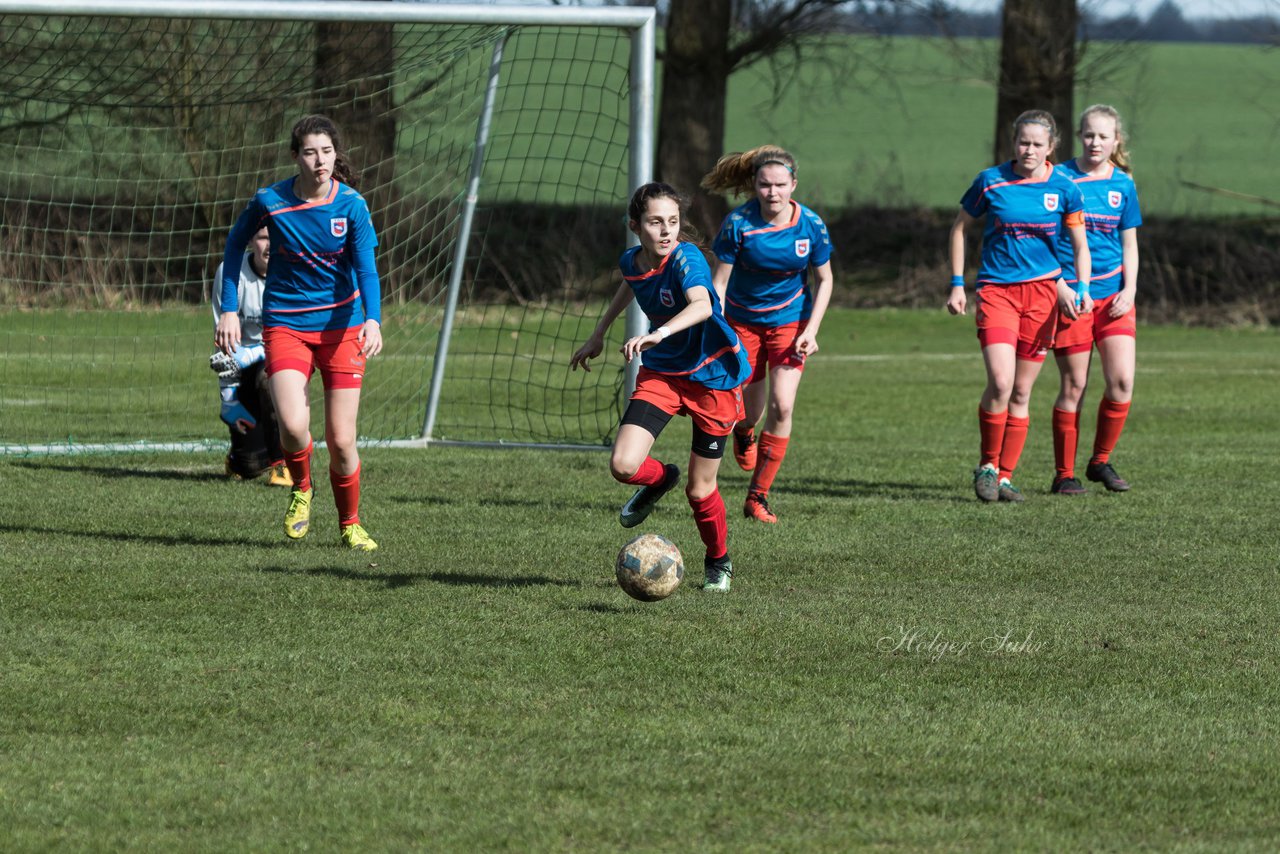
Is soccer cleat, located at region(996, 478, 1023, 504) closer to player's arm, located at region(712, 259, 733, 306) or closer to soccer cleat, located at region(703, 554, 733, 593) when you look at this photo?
player's arm, located at region(712, 259, 733, 306)

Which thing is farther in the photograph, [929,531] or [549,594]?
[929,531]

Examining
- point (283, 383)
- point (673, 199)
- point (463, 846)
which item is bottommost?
point (463, 846)

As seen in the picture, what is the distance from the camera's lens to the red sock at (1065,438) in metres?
9.27

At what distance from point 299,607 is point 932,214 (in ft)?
81.5

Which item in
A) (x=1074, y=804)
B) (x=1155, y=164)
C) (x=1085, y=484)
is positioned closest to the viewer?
(x=1074, y=804)

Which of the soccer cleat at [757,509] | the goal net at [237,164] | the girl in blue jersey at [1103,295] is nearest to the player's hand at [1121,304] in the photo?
the girl in blue jersey at [1103,295]

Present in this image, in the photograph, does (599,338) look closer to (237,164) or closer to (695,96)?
(237,164)

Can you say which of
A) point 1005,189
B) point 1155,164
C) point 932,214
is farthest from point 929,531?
point 1155,164

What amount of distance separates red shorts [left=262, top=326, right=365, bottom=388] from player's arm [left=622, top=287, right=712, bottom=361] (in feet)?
5.50

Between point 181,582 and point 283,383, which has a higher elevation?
point 283,383

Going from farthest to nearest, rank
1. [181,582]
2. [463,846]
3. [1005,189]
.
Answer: [1005,189] → [181,582] → [463,846]

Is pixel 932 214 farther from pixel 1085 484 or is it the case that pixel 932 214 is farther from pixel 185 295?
pixel 1085 484

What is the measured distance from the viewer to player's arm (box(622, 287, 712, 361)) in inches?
230

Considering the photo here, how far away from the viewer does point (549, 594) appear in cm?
641
